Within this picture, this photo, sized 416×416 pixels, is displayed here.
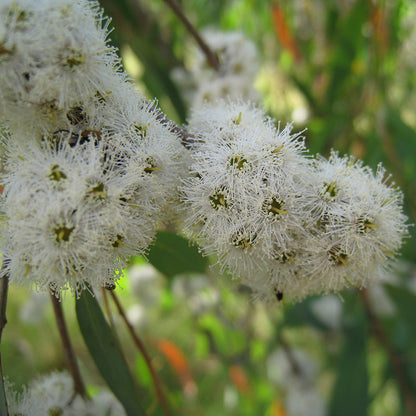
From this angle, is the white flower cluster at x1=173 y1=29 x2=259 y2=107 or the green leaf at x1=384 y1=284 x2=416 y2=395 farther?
the green leaf at x1=384 y1=284 x2=416 y2=395

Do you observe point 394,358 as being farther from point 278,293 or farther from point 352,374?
point 278,293

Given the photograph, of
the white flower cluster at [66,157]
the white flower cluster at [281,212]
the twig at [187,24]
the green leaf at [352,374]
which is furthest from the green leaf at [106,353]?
the green leaf at [352,374]

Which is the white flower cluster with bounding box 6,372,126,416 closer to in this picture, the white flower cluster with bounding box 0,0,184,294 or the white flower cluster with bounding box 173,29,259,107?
the white flower cluster with bounding box 0,0,184,294

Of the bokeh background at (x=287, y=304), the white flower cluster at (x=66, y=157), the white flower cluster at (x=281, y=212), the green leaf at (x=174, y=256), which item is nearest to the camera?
the white flower cluster at (x=66, y=157)

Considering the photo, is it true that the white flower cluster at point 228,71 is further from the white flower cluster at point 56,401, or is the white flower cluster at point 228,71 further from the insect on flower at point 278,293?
the white flower cluster at point 56,401

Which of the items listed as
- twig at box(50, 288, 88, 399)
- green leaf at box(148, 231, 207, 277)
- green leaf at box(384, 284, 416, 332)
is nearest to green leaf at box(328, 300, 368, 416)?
green leaf at box(384, 284, 416, 332)

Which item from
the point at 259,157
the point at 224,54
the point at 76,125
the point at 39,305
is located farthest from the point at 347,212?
the point at 39,305
